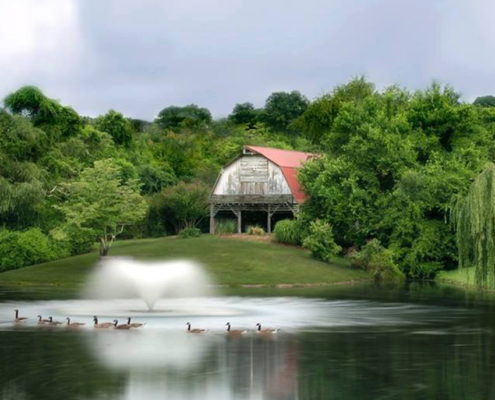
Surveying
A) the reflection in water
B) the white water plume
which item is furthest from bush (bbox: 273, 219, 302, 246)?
the reflection in water

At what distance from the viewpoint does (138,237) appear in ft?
307

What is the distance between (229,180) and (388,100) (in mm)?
19240

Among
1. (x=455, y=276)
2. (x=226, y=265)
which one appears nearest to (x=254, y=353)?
(x=226, y=265)

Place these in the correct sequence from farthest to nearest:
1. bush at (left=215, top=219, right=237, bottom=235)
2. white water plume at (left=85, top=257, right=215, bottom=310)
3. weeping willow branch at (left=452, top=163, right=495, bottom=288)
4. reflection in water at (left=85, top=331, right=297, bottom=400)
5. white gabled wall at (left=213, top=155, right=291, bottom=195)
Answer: white gabled wall at (left=213, top=155, right=291, bottom=195)
bush at (left=215, top=219, right=237, bottom=235)
white water plume at (left=85, top=257, right=215, bottom=310)
weeping willow branch at (left=452, top=163, right=495, bottom=288)
reflection in water at (left=85, top=331, right=297, bottom=400)

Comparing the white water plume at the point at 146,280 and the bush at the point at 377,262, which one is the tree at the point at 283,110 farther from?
the white water plume at the point at 146,280

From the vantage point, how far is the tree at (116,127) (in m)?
114

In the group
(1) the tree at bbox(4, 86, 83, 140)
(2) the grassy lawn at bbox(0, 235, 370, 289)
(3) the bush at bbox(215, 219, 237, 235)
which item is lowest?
(2) the grassy lawn at bbox(0, 235, 370, 289)

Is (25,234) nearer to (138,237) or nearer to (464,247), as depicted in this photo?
(138,237)

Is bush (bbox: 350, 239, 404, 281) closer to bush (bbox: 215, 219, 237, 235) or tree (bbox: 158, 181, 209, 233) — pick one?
bush (bbox: 215, 219, 237, 235)

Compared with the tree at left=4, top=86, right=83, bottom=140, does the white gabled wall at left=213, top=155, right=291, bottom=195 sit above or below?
below

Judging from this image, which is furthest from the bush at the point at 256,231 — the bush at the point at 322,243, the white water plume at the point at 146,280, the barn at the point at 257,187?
the white water plume at the point at 146,280

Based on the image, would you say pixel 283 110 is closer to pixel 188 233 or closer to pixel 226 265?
pixel 188 233

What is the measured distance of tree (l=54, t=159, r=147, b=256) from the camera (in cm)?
7069

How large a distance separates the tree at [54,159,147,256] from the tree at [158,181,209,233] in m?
16.0
